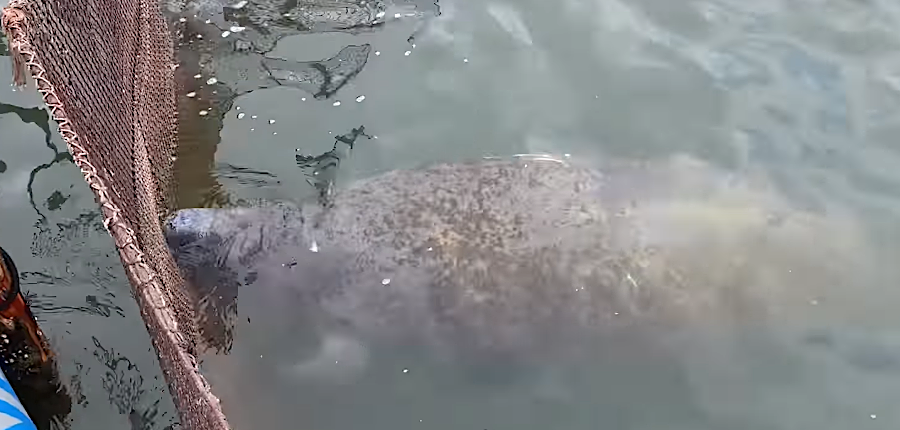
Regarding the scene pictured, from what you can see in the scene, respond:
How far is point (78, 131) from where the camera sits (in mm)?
3342

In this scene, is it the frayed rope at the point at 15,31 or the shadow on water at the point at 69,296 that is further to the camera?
the shadow on water at the point at 69,296

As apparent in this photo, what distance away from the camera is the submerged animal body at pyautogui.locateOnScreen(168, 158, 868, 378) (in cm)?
440

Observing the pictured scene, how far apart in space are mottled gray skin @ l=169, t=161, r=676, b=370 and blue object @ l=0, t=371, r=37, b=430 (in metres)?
1.04

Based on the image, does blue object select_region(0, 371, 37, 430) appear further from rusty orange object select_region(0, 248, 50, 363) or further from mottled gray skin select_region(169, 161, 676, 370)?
mottled gray skin select_region(169, 161, 676, 370)

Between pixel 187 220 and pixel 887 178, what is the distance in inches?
152

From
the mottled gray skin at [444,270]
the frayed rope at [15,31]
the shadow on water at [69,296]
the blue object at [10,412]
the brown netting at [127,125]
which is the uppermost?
the frayed rope at [15,31]

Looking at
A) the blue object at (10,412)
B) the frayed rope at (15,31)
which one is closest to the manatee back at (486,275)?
the blue object at (10,412)

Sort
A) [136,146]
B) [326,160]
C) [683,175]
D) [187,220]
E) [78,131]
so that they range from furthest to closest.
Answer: [326,160], [683,175], [187,220], [136,146], [78,131]

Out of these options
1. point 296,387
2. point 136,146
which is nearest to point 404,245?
point 296,387

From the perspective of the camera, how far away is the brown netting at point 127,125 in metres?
3.00

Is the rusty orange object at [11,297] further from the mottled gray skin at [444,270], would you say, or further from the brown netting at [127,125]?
the mottled gray skin at [444,270]

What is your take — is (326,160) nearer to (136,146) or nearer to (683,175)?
(136,146)

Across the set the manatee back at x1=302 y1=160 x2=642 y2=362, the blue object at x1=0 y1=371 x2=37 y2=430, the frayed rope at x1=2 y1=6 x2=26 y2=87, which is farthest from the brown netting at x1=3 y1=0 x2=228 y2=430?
the manatee back at x1=302 y1=160 x2=642 y2=362

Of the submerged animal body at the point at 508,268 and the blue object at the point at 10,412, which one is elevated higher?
the blue object at the point at 10,412
